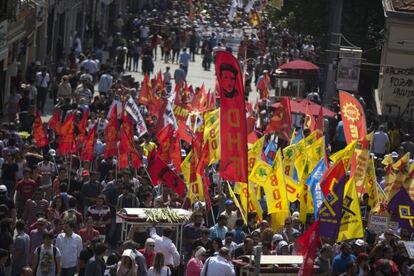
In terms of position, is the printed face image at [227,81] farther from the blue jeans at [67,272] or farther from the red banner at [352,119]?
the red banner at [352,119]

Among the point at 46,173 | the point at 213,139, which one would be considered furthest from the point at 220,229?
the point at 213,139

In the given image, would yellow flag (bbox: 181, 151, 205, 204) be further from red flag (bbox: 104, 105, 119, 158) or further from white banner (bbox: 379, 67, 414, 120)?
white banner (bbox: 379, 67, 414, 120)

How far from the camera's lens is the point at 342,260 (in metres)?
20.5

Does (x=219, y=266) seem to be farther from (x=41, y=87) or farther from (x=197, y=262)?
(x=41, y=87)

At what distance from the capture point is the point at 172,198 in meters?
24.5

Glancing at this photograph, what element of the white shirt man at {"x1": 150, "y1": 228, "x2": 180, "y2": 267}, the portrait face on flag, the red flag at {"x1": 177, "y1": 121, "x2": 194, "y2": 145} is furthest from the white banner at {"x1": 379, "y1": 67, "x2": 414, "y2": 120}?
the white shirt man at {"x1": 150, "y1": 228, "x2": 180, "y2": 267}

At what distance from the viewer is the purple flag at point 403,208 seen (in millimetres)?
23312

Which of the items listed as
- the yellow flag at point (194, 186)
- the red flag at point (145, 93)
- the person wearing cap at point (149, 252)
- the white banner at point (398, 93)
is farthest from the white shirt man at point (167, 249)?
the white banner at point (398, 93)

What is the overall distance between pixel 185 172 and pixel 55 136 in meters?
5.70

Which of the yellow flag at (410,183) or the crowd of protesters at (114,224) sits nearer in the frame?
the crowd of protesters at (114,224)

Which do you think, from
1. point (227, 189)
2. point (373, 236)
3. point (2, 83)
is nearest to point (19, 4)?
point (2, 83)

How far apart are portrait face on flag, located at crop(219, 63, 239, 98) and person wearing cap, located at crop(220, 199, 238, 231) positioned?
2.34m

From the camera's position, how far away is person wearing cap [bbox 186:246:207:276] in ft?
67.2

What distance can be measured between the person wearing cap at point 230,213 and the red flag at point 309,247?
293 centimetres
